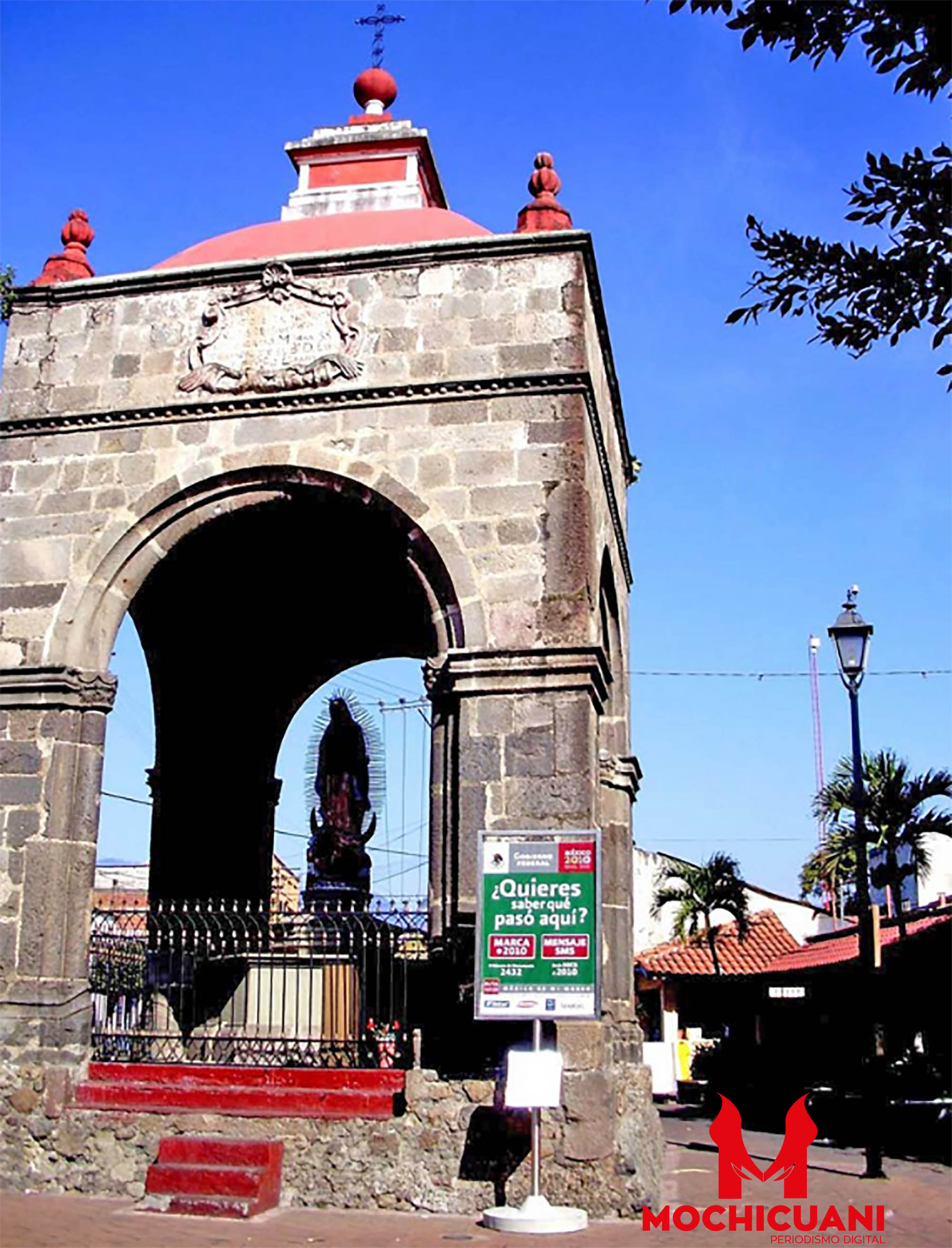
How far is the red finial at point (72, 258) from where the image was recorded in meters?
10.6

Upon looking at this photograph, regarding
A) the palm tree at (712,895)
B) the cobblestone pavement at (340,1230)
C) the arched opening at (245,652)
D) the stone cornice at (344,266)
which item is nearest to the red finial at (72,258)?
the stone cornice at (344,266)

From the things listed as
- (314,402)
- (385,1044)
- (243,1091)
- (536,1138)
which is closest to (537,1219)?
(536,1138)

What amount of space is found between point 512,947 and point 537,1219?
4.82ft

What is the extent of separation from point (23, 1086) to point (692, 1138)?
27.5 ft

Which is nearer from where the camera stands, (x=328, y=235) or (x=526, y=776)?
(x=526, y=776)

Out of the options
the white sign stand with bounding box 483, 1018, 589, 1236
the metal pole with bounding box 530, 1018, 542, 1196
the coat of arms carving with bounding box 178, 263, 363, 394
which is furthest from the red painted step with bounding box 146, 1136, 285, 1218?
the coat of arms carving with bounding box 178, 263, 363, 394

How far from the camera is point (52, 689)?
9422mm

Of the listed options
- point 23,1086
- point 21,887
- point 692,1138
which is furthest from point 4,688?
point 692,1138

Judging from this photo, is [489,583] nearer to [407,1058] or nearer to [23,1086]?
[407,1058]

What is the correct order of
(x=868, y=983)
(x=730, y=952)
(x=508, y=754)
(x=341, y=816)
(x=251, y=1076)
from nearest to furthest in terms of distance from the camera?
1. (x=251, y=1076)
2. (x=508, y=754)
3. (x=868, y=983)
4. (x=341, y=816)
5. (x=730, y=952)

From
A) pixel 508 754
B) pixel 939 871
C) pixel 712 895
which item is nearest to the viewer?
pixel 508 754

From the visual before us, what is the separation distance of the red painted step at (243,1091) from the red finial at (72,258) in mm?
5835

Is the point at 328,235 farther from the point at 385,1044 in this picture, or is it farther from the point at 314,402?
the point at 385,1044

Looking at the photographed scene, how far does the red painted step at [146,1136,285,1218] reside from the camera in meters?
7.80
